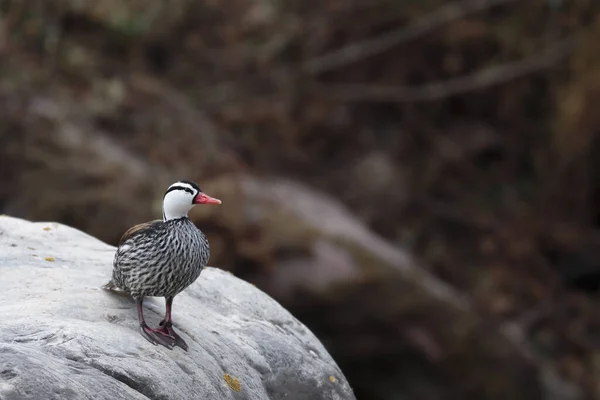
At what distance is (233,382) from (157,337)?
19.9 inches

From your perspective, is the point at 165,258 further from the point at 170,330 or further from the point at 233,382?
the point at 233,382

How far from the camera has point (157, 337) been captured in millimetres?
4801

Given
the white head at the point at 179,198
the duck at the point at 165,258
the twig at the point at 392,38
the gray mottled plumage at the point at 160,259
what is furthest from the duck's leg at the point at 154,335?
the twig at the point at 392,38

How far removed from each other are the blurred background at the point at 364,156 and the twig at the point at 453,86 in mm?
34

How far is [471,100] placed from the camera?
680 inches

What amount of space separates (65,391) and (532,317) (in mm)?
13187

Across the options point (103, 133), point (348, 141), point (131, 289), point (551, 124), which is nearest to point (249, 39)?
point (348, 141)

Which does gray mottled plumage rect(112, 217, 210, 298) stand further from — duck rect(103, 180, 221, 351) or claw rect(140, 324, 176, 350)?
claw rect(140, 324, 176, 350)

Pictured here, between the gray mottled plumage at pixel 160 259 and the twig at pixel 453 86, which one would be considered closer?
the gray mottled plumage at pixel 160 259

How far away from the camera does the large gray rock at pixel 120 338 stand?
4117 mm

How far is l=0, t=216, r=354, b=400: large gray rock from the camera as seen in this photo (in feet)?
13.5

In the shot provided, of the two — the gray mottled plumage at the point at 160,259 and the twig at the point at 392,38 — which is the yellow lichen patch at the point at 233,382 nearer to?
the gray mottled plumage at the point at 160,259

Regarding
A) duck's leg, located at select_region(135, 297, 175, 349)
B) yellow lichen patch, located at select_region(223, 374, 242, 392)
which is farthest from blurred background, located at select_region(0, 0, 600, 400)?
duck's leg, located at select_region(135, 297, 175, 349)

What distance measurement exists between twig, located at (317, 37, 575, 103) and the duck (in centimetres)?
1136
